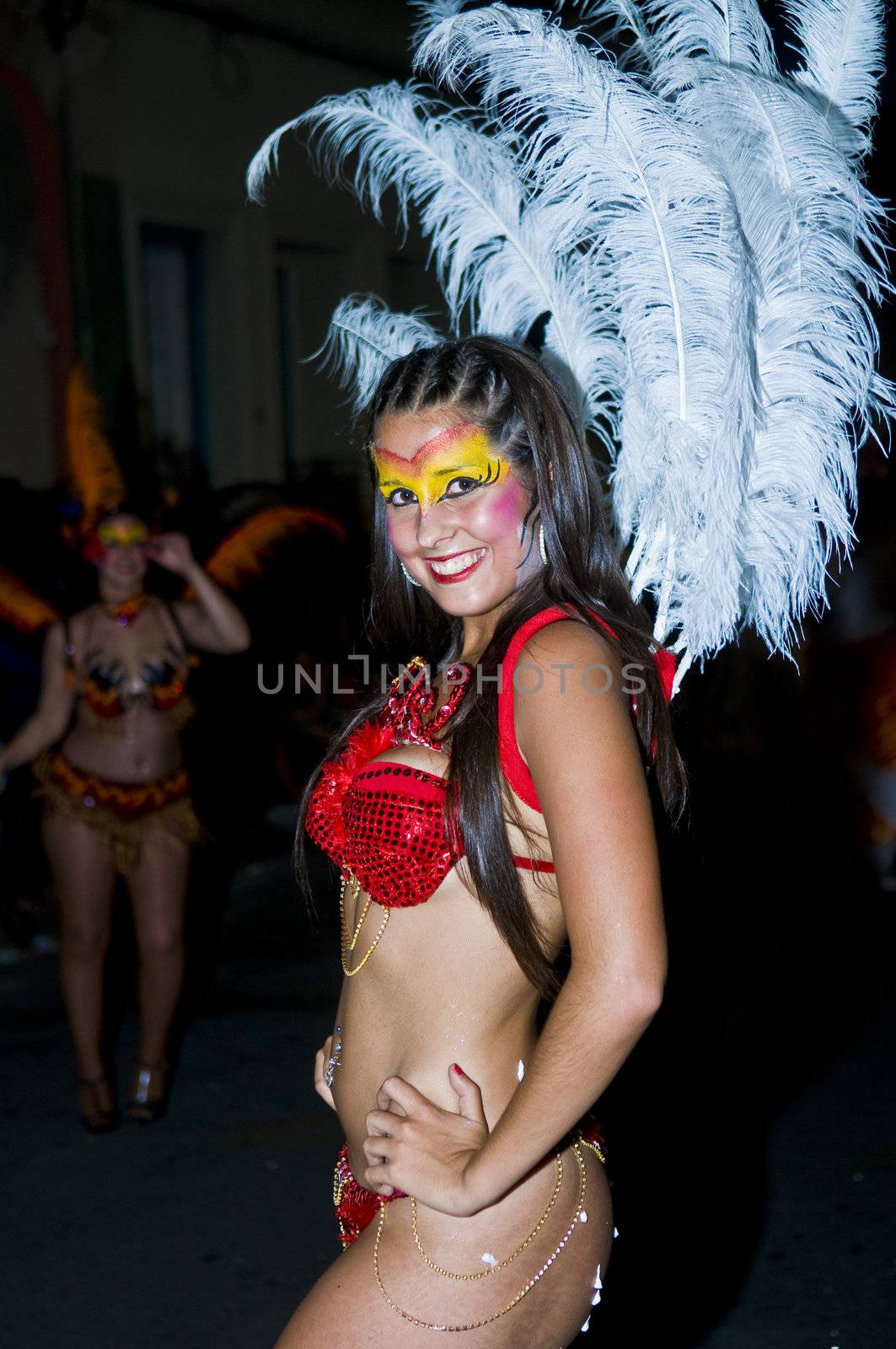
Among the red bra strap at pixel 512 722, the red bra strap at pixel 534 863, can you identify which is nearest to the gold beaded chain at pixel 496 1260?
the red bra strap at pixel 534 863

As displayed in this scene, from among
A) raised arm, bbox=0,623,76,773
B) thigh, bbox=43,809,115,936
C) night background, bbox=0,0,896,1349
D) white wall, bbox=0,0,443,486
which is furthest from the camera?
white wall, bbox=0,0,443,486

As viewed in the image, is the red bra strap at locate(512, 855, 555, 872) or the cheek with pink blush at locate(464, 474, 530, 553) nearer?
the red bra strap at locate(512, 855, 555, 872)

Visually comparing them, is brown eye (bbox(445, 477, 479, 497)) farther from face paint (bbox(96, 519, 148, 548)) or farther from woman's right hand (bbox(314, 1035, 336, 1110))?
face paint (bbox(96, 519, 148, 548))

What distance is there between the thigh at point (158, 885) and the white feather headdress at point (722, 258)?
2.51 metres

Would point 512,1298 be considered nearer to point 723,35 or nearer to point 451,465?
point 451,465

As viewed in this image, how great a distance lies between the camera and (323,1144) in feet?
13.5

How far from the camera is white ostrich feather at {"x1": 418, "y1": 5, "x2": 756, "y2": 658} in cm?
188

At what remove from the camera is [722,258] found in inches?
75.6

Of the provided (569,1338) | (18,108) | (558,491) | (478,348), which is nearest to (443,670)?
(558,491)

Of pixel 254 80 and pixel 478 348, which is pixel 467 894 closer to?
pixel 478 348

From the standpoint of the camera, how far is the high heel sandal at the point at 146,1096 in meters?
4.30

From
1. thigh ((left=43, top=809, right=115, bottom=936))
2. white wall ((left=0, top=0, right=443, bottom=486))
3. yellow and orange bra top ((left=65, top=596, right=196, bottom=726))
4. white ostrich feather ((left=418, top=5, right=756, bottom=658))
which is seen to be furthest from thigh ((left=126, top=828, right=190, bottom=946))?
white wall ((left=0, top=0, right=443, bottom=486))

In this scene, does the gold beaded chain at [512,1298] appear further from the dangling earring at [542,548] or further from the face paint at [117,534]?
the face paint at [117,534]

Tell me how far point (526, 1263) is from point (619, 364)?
5.01ft
